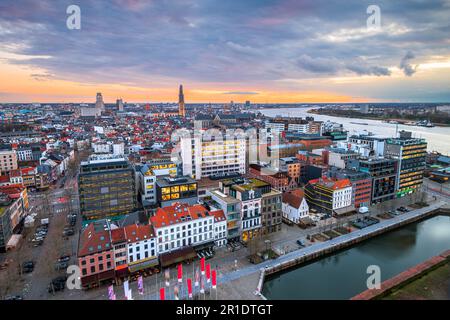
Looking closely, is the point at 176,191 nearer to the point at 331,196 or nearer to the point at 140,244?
the point at 140,244

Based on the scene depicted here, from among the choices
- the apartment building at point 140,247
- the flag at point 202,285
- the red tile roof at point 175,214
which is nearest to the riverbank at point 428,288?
the flag at point 202,285

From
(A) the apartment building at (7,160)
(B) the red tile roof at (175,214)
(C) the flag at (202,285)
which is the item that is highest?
(A) the apartment building at (7,160)

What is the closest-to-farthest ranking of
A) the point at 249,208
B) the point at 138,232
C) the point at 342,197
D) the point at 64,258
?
the point at 138,232 < the point at 64,258 < the point at 249,208 < the point at 342,197

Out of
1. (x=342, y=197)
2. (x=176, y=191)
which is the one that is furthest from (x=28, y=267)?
(x=342, y=197)

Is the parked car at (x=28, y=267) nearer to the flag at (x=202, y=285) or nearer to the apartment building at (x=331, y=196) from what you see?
the flag at (x=202, y=285)

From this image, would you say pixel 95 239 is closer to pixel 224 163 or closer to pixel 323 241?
pixel 323 241
